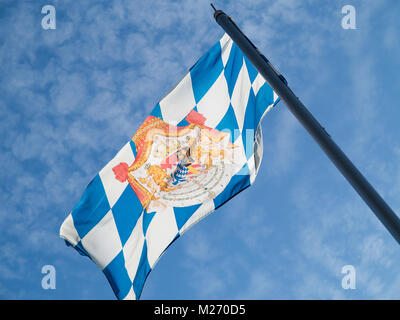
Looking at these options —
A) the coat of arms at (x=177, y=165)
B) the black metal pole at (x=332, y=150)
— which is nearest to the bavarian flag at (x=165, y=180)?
the coat of arms at (x=177, y=165)

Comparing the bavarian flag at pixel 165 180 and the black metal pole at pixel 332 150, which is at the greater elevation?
the bavarian flag at pixel 165 180

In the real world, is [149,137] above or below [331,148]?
above

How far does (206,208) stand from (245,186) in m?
0.93

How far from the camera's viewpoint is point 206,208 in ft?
21.9

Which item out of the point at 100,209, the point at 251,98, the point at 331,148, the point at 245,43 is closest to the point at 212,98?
the point at 251,98

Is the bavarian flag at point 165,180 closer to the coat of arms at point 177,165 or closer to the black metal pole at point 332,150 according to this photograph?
the coat of arms at point 177,165

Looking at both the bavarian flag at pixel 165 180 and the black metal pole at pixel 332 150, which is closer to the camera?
the black metal pole at pixel 332 150

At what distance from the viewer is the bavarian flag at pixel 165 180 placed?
6.61 metres

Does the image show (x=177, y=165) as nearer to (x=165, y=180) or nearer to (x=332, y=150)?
(x=165, y=180)
